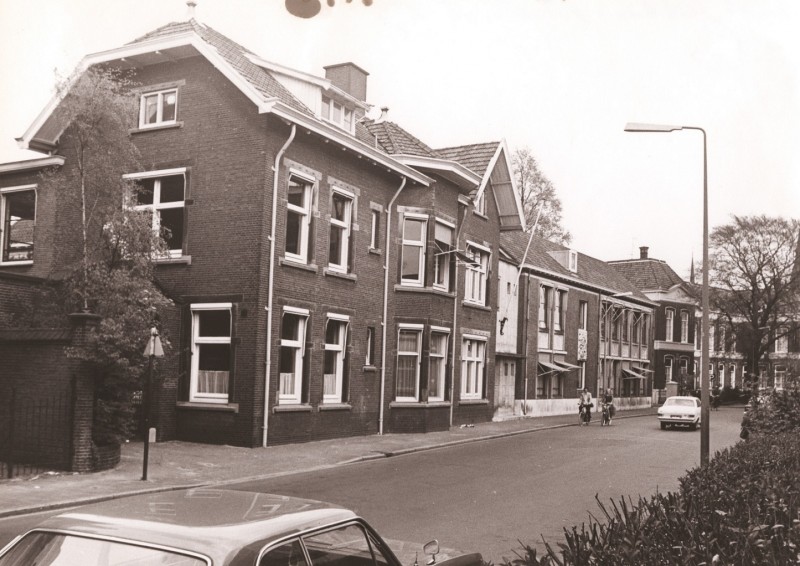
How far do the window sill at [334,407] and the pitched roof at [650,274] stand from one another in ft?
146

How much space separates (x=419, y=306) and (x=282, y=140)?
7.95 m

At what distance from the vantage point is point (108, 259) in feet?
55.4

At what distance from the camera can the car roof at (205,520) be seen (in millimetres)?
3639

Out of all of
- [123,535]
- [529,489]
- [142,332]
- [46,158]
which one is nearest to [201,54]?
[46,158]

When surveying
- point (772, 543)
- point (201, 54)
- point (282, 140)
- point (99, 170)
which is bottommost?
point (772, 543)

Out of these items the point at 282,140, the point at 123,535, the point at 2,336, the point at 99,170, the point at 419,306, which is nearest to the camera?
the point at 123,535

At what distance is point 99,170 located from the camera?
17328mm

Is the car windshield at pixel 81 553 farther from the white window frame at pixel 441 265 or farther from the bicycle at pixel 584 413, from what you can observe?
the bicycle at pixel 584 413

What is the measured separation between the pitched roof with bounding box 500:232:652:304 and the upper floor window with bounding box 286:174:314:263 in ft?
55.9

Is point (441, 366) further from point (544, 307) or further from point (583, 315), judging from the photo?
point (583, 315)

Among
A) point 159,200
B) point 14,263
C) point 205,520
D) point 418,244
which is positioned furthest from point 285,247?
point 205,520

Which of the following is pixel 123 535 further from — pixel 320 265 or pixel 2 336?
pixel 320 265

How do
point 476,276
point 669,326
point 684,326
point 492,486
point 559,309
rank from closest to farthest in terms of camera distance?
point 492,486 < point 476,276 < point 559,309 < point 669,326 < point 684,326

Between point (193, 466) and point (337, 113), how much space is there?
12.5 meters
